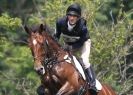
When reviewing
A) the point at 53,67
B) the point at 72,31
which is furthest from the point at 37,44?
the point at 72,31

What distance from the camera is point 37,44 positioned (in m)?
13.1

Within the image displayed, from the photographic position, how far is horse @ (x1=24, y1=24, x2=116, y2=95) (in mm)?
13156

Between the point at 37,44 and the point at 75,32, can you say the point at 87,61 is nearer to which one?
the point at 75,32

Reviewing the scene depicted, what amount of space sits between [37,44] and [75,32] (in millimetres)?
1113

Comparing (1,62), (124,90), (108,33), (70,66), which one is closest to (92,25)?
(108,33)

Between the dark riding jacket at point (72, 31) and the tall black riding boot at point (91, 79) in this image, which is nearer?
the dark riding jacket at point (72, 31)

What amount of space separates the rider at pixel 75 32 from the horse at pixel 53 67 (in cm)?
31

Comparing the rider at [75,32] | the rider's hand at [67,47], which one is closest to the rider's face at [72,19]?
the rider at [75,32]

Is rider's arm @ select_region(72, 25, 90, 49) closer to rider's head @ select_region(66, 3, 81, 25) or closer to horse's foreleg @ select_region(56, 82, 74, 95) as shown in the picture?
rider's head @ select_region(66, 3, 81, 25)

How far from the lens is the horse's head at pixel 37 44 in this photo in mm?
12836

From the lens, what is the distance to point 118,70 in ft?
70.1

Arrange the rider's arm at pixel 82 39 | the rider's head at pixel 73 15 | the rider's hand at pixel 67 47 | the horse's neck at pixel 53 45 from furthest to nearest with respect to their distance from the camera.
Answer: the rider's arm at pixel 82 39 → the rider's hand at pixel 67 47 → the rider's head at pixel 73 15 → the horse's neck at pixel 53 45

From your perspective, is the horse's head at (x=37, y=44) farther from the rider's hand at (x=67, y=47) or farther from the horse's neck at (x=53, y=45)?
the rider's hand at (x=67, y=47)

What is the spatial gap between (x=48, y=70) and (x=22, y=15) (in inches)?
977
